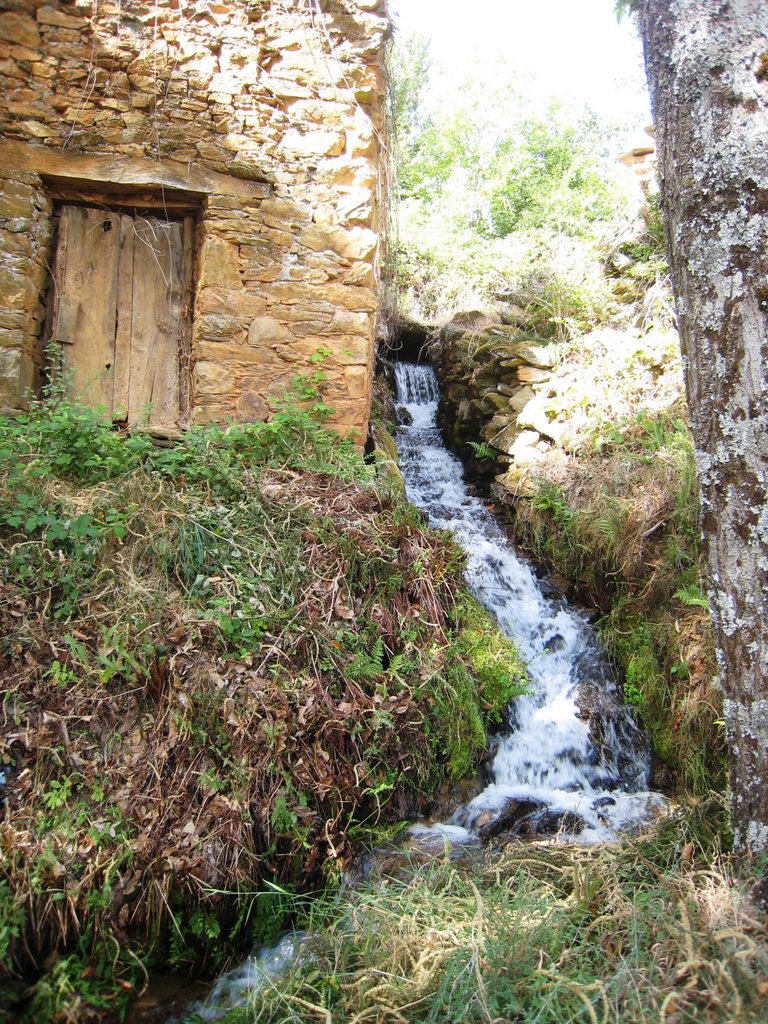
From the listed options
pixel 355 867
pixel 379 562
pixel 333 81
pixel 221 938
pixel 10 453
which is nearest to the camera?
pixel 221 938

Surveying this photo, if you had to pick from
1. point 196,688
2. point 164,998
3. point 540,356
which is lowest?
point 164,998

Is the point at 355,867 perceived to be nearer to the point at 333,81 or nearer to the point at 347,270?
the point at 347,270

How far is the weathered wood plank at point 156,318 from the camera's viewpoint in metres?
4.94

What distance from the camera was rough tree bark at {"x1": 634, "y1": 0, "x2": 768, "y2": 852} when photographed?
7.29ft

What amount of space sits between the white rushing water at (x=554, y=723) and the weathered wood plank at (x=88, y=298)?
9.39 feet

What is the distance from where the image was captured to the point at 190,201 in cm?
482

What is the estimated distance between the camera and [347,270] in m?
4.83

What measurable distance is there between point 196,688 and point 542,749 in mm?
2088

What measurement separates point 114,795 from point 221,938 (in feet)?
2.38

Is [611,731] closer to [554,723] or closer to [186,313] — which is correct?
[554,723]

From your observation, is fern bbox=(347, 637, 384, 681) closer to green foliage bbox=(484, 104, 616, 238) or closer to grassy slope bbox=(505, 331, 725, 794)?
grassy slope bbox=(505, 331, 725, 794)

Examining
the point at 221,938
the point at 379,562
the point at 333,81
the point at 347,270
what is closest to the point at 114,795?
the point at 221,938

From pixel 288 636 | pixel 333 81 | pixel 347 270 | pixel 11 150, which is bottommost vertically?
pixel 288 636

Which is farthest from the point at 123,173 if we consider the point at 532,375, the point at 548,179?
the point at 548,179
